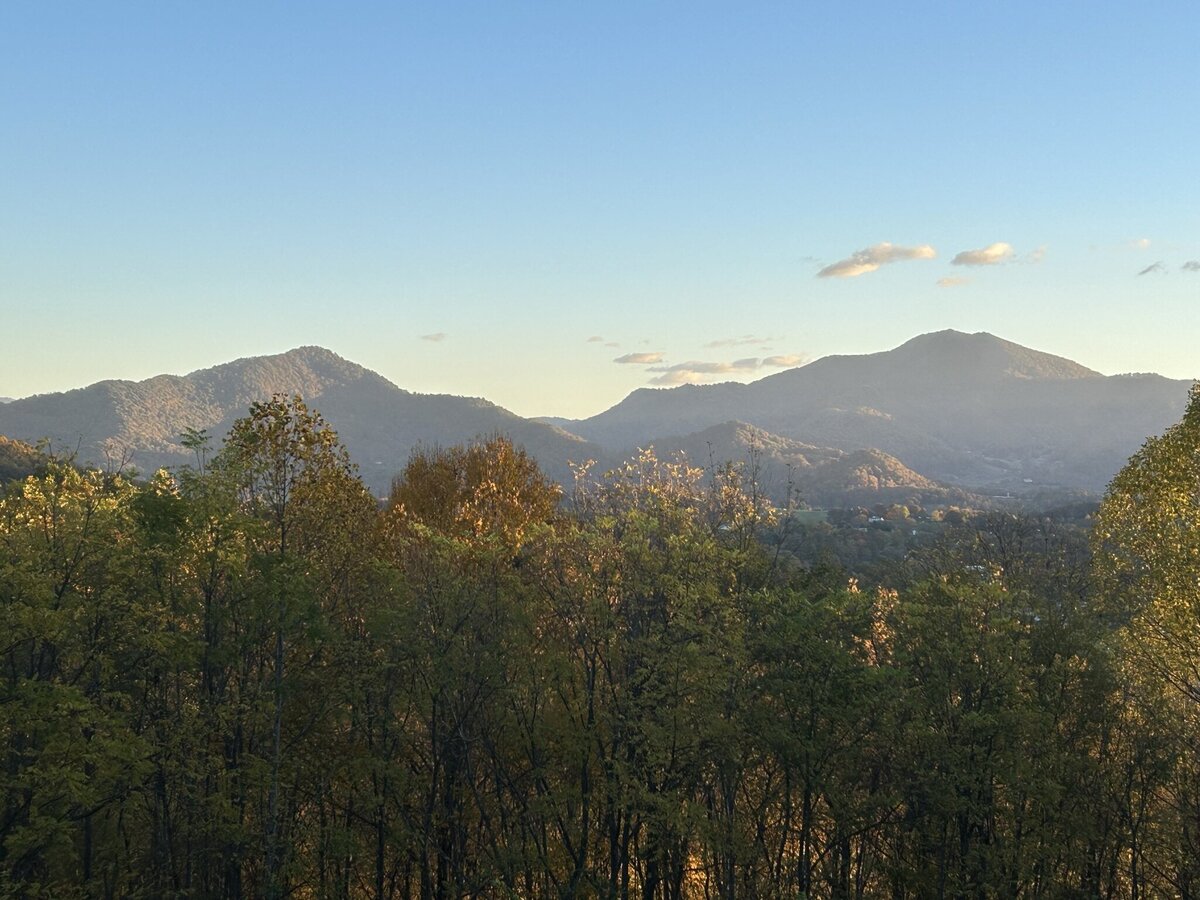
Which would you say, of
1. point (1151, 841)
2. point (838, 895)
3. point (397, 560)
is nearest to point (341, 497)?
point (397, 560)

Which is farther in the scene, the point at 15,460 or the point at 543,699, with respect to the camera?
the point at 15,460

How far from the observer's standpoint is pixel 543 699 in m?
26.7

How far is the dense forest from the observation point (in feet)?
74.8

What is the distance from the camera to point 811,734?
2308cm

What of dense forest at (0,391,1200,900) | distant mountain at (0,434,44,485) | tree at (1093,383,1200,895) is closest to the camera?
dense forest at (0,391,1200,900)

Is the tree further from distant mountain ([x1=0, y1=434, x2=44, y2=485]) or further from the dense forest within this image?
distant mountain ([x1=0, y1=434, x2=44, y2=485])

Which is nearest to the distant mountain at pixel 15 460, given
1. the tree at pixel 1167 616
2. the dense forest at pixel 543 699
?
the dense forest at pixel 543 699

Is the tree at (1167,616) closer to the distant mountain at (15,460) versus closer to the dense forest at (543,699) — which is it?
the dense forest at (543,699)

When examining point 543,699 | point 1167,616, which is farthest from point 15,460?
point 1167,616

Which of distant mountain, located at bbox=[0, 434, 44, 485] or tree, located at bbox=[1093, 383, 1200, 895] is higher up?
Result: distant mountain, located at bbox=[0, 434, 44, 485]

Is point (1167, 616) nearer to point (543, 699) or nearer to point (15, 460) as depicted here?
point (543, 699)

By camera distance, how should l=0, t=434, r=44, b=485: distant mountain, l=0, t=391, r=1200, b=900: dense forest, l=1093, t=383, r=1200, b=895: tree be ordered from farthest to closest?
1. l=0, t=434, r=44, b=485: distant mountain
2. l=1093, t=383, r=1200, b=895: tree
3. l=0, t=391, r=1200, b=900: dense forest

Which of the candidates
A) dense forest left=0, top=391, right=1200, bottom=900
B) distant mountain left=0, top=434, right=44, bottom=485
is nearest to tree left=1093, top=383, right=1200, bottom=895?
dense forest left=0, top=391, right=1200, bottom=900

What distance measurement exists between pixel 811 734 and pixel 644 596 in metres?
6.21
